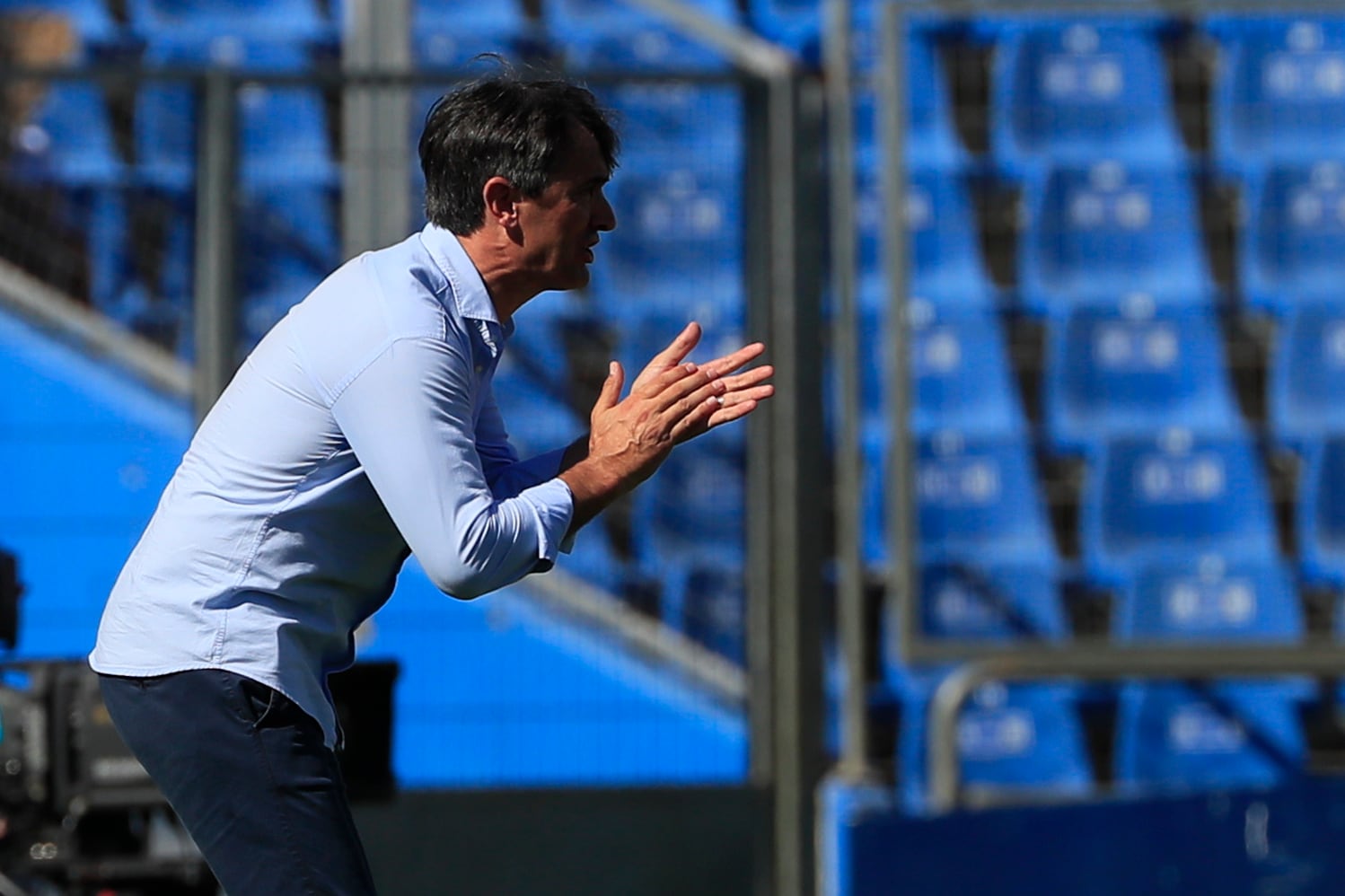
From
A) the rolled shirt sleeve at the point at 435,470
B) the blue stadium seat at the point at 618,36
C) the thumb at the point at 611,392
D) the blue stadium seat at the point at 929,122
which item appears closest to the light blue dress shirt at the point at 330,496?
the rolled shirt sleeve at the point at 435,470

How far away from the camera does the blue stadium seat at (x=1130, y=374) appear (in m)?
4.88

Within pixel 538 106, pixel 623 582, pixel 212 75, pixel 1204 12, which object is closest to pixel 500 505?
pixel 538 106

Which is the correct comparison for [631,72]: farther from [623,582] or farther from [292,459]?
[292,459]

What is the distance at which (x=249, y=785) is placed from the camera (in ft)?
7.23

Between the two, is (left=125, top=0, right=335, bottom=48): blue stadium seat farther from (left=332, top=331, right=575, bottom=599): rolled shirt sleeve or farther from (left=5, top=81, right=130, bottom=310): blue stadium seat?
(left=332, top=331, right=575, bottom=599): rolled shirt sleeve

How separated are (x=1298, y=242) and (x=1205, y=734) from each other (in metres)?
1.30

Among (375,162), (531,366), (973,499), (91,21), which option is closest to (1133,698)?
(973,499)

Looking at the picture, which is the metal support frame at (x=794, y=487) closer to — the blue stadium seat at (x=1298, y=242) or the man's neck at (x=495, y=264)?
the blue stadium seat at (x=1298, y=242)

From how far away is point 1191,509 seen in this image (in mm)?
5012

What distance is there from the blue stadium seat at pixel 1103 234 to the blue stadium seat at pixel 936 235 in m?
0.16

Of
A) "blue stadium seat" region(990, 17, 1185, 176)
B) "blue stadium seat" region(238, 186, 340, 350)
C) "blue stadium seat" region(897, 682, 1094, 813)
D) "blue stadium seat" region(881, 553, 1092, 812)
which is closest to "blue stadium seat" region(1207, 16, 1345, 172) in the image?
"blue stadium seat" region(990, 17, 1185, 176)

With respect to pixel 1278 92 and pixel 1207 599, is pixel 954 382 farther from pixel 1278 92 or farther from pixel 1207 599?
pixel 1278 92

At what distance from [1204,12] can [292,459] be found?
10.7ft

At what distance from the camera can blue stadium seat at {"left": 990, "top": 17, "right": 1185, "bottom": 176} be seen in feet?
16.0
